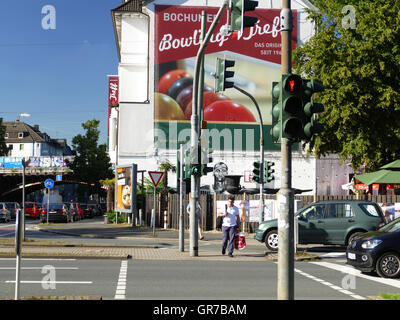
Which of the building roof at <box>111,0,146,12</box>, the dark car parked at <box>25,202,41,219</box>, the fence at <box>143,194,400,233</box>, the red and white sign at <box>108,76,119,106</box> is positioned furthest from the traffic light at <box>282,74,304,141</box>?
the dark car parked at <box>25,202,41,219</box>

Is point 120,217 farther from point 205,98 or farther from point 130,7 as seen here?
point 130,7

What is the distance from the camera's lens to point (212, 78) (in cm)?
4591

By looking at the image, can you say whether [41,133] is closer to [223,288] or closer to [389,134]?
[389,134]

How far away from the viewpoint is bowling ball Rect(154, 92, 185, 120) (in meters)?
45.8

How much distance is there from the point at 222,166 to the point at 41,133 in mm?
92128

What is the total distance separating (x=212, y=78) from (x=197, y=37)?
3478 mm

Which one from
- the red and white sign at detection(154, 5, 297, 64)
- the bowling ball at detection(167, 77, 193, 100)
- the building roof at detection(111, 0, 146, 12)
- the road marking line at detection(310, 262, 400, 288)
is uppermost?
the building roof at detection(111, 0, 146, 12)

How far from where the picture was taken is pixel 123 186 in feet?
116

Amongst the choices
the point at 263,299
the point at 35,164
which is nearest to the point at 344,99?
the point at 263,299

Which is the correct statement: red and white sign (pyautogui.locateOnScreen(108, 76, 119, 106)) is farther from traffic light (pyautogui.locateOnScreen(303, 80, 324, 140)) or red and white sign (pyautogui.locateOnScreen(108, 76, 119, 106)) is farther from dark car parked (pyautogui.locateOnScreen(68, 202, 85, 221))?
traffic light (pyautogui.locateOnScreen(303, 80, 324, 140))

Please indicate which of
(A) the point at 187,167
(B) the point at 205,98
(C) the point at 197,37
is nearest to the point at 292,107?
(A) the point at 187,167

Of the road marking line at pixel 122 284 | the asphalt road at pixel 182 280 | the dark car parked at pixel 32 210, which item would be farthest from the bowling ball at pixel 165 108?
the road marking line at pixel 122 284

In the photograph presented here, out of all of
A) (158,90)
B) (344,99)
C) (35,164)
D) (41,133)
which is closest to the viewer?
(344,99)

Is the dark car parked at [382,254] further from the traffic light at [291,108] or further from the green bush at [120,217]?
the green bush at [120,217]
